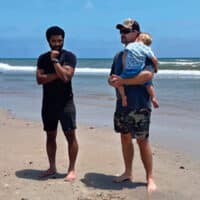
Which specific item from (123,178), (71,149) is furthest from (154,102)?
(71,149)

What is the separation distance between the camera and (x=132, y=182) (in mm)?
5660

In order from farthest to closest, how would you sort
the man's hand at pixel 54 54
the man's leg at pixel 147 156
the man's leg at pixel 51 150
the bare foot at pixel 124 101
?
1. the man's leg at pixel 51 150
2. the man's hand at pixel 54 54
3. the man's leg at pixel 147 156
4. the bare foot at pixel 124 101

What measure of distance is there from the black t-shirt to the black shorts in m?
0.06

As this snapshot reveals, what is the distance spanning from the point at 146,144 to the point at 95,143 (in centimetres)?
263

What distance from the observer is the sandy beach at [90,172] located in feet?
17.1

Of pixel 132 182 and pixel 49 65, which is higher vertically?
pixel 49 65

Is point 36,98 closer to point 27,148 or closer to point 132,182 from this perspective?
point 27,148

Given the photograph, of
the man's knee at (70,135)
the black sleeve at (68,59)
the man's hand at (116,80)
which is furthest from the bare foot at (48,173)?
the man's hand at (116,80)

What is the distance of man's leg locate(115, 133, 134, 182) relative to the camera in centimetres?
546

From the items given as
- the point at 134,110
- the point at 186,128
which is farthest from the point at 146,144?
the point at 186,128

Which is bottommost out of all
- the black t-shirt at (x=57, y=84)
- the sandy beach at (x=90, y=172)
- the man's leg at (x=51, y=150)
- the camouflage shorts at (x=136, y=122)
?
the sandy beach at (x=90, y=172)

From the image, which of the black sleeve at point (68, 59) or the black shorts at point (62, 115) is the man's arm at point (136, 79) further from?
the black shorts at point (62, 115)

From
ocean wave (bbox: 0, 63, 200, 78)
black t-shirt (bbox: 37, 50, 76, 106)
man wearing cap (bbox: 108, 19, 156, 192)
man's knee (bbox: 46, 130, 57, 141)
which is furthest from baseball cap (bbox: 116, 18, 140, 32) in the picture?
ocean wave (bbox: 0, 63, 200, 78)

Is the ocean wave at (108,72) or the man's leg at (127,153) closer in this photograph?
the man's leg at (127,153)
